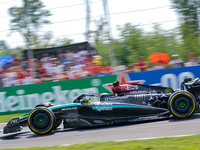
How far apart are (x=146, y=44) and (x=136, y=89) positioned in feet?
15.9

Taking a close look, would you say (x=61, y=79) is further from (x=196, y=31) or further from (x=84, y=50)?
(x=196, y=31)

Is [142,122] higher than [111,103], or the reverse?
[111,103]

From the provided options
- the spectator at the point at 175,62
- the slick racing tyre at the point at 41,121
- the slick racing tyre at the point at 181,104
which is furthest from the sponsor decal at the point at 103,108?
the spectator at the point at 175,62

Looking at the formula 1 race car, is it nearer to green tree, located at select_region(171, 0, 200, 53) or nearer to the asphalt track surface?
the asphalt track surface

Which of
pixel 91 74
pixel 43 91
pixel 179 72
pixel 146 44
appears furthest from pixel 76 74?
pixel 179 72

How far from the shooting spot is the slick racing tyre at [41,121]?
695cm

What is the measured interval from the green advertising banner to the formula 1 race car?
14.1 feet

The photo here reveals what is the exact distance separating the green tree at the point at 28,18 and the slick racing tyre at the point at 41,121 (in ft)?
20.5

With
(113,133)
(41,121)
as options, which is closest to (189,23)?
(113,133)

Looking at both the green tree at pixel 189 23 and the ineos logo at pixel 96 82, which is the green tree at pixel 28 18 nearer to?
the ineos logo at pixel 96 82

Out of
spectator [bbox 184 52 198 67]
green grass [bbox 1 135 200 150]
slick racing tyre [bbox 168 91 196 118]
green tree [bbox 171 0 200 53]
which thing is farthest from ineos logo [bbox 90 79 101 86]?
green grass [bbox 1 135 200 150]

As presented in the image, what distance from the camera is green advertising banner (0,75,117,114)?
11.6m

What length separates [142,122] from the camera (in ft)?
22.9

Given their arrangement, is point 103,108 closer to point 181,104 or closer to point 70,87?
point 181,104
